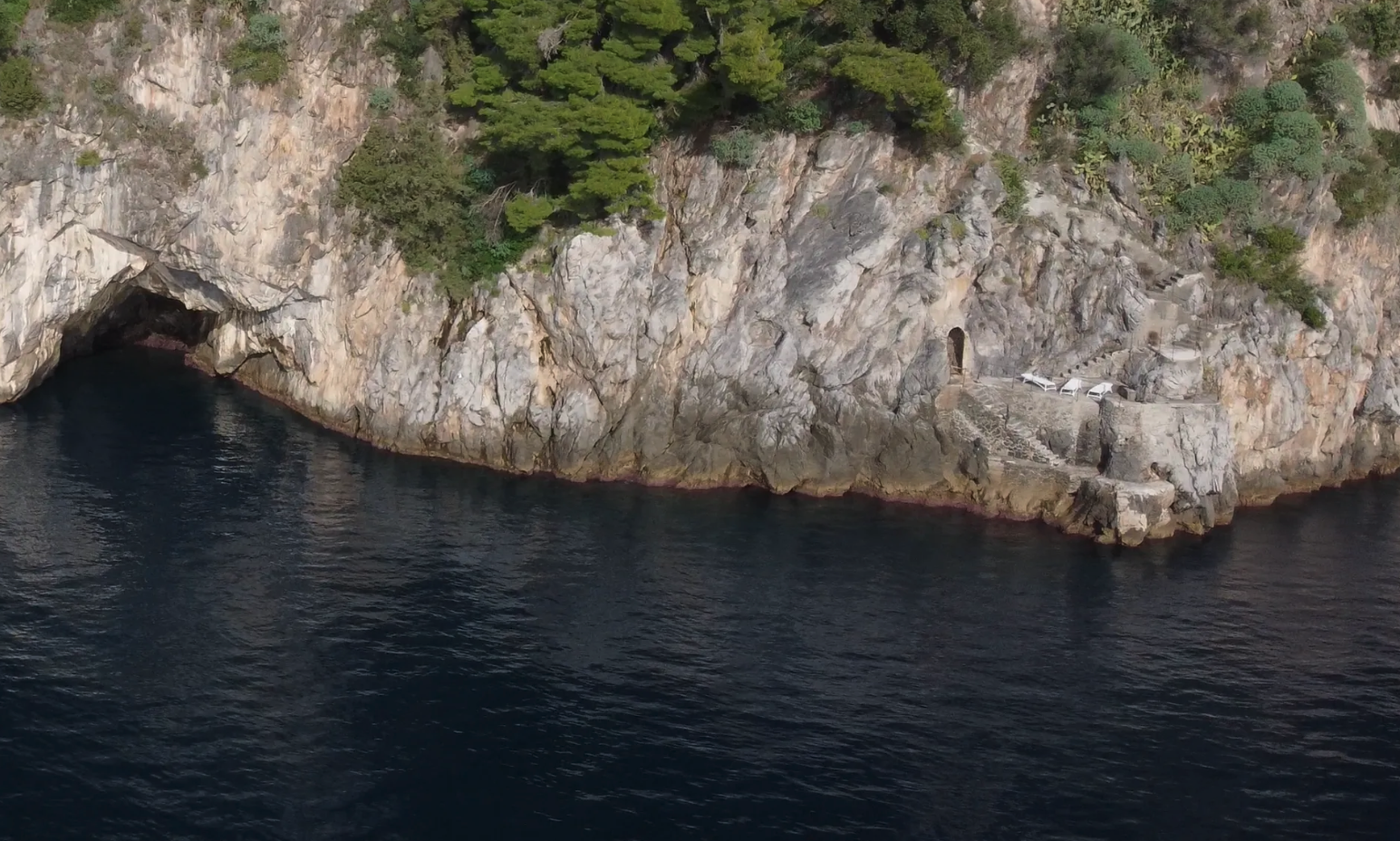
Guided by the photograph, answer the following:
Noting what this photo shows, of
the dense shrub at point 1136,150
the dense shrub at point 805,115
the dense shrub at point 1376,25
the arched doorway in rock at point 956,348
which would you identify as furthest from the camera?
the dense shrub at point 1376,25

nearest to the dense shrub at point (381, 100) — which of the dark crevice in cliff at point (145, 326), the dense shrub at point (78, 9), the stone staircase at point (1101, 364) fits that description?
the dense shrub at point (78, 9)

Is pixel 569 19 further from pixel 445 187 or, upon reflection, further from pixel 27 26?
pixel 27 26

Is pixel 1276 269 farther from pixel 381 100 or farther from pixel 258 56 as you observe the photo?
pixel 258 56

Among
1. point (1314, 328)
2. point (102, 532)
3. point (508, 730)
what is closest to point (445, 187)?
point (102, 532)

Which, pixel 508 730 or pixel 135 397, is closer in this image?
pixel 508 730

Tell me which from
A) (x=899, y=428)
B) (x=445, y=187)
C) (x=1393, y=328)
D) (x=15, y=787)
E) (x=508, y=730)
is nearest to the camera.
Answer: (x=15, y=787)

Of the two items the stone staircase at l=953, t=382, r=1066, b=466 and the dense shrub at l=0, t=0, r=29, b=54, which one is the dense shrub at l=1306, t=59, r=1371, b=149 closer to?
the stone staircase at l=953, t=382, r=1066, b=466

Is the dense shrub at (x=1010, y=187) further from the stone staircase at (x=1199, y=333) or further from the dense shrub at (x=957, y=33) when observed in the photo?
the stone staircase at (x=1199, y=333)
